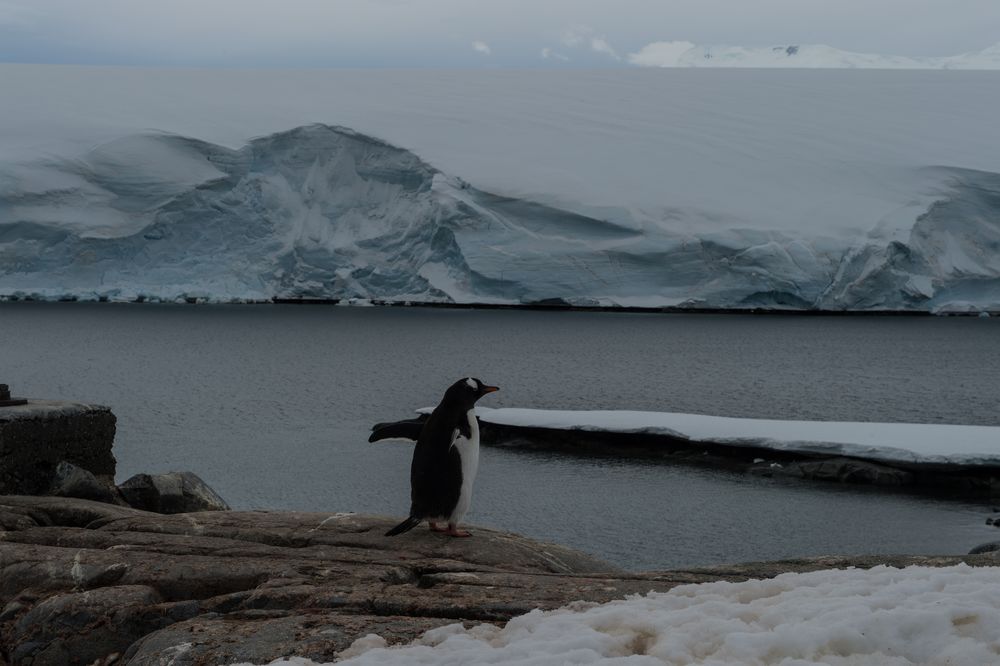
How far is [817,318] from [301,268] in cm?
2930

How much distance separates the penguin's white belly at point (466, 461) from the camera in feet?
20.2

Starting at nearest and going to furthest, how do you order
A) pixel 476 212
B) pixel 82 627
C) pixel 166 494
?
1. pixel 82 627
2. pixel 166 494
3. pixel 476 212

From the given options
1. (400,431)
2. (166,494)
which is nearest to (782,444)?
(166,494)

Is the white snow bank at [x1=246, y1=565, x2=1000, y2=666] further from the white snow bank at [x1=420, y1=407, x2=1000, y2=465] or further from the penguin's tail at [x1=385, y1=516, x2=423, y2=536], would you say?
the white snow bank at [x1=420, y1=407, x2=1000, y2=465]

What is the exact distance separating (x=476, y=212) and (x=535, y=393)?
11.3 meters

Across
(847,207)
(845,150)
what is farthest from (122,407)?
(845,150)

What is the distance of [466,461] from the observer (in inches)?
248

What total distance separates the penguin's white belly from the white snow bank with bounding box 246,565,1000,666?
2.09 metres

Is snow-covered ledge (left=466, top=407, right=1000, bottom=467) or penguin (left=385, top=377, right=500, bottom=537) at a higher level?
penguin (left=385, top=377, right=500, bottom=537)

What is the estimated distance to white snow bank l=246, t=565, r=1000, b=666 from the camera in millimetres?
3383

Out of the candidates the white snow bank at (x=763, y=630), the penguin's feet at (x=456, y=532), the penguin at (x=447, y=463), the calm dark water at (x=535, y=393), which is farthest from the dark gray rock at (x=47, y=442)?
the calm dark water at (x=535, y=393)

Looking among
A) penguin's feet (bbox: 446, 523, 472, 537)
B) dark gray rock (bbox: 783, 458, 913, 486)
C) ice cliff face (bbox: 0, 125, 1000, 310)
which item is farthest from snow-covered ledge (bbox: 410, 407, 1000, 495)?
ice cliff face (bbox: 0, 125, 1000, 310)

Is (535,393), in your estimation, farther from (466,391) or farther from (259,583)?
(259,583)

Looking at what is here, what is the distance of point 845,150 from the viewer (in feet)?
155
